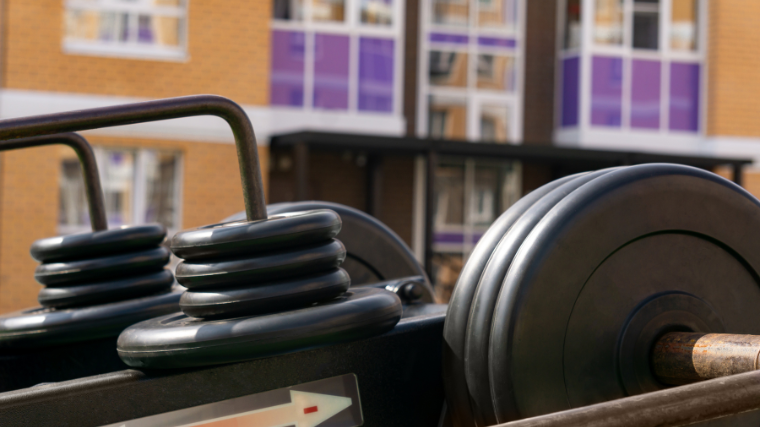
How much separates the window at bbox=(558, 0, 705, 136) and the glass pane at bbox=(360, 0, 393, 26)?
12.8 feet

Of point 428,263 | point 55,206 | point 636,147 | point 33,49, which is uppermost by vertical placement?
point 33,49

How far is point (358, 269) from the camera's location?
2.84 m

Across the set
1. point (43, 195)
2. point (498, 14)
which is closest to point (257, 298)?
point (43, 195)

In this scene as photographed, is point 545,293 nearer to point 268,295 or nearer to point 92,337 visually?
point 268,295

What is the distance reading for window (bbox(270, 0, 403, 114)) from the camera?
43.9 ft

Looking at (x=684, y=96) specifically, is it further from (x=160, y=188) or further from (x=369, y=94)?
(x=160, y=188)

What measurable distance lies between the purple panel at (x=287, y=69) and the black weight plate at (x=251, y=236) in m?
11.9

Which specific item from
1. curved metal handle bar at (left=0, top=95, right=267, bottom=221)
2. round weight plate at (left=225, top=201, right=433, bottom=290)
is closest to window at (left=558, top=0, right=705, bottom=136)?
round weight plate at (left=225, top=201, right=433, bottom=290)

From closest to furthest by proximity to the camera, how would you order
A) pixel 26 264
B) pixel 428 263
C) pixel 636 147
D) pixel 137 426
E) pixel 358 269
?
pixel 137 426
pixel 358 269
pixel 26 264
pixel 428 263
pixel 636 147

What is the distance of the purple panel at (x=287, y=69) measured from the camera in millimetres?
13281

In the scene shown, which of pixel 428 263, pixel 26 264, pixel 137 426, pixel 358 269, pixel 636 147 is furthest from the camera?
pixel 636 147

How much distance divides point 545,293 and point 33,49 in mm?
11830

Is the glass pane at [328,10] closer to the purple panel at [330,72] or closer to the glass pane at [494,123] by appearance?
the purple panel at [330,72]

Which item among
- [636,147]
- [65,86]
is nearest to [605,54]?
[636,147]
